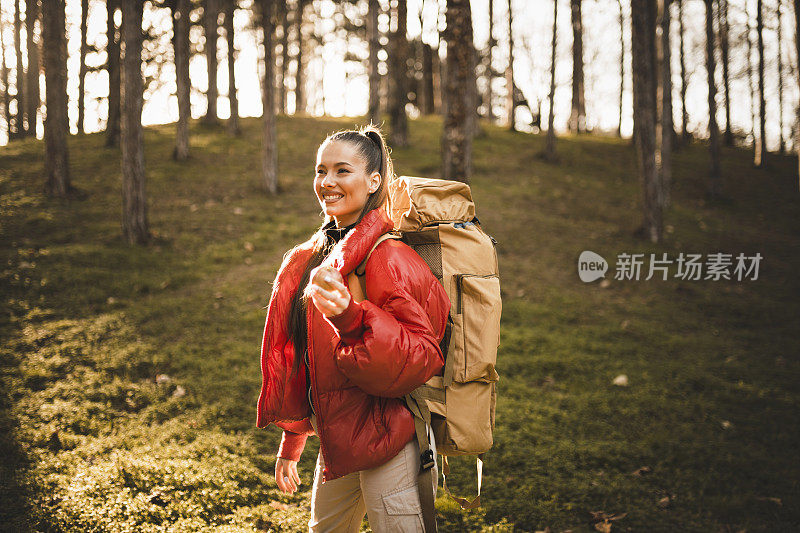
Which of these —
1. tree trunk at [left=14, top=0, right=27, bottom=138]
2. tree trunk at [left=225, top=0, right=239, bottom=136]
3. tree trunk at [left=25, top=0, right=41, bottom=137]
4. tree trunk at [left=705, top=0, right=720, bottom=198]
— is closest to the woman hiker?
tree trunk at [left=225, top=0, right=239, bottom=136]

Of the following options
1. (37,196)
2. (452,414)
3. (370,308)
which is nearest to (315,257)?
(370,308)

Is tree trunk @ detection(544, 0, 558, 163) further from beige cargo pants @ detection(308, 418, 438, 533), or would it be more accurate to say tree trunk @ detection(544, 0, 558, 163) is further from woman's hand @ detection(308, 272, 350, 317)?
woman's hand @ detection(308, 272, 350, 317)

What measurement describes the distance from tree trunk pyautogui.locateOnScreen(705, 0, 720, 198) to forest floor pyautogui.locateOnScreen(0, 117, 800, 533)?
342 cm

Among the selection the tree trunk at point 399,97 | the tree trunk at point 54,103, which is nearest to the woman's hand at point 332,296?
the tree trunk at point 54,103

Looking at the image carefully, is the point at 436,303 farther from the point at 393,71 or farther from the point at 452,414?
the point at 393,71

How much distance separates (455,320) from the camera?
79.4 inches

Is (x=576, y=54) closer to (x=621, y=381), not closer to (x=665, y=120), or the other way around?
(x=665, y=120)

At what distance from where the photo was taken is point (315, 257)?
215cm

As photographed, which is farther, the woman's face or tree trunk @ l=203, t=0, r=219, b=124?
tree trunk @ l=203, t=0, r=219, b=124

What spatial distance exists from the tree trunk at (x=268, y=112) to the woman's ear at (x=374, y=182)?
10.7 m

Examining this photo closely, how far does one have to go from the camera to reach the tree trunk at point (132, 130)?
29.5 feet

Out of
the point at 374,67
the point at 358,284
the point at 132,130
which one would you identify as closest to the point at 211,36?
the point at 374,67

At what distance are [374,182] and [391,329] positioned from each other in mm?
684

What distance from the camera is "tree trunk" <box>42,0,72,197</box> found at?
1102 centimetres
